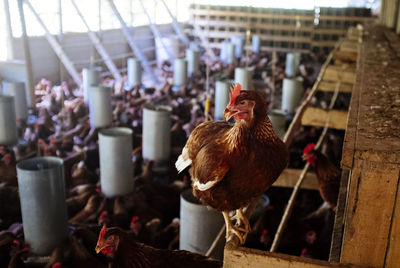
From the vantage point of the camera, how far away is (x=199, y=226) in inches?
109

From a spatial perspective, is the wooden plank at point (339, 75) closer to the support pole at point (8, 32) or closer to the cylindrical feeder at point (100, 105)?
the cylindrical feeder at point (100, 105)

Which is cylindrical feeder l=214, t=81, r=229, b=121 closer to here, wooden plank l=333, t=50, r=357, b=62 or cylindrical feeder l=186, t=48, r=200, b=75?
wooden plank l=333, t=50, r=357, b=62

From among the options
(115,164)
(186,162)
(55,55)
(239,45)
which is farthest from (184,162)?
(239,45)

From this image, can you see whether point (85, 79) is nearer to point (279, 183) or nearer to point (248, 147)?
point (279, 183)

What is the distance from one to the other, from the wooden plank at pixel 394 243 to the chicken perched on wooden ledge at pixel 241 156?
431mm

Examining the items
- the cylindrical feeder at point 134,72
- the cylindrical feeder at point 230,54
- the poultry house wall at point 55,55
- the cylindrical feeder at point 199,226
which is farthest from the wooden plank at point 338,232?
the cylindrical feeder at point 230,54

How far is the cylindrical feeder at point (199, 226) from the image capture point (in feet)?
8.95

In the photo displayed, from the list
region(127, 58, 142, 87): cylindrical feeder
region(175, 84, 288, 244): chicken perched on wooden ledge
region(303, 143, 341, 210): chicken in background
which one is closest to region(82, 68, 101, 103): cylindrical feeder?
region(127, 58, 142, 87): cylindrical feeder

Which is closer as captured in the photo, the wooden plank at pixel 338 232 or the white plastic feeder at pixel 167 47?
the wooden plank at pixel 338 232

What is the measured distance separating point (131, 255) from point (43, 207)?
1.58 m

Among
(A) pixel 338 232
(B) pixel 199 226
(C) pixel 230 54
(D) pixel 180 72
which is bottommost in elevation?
(B) pixel 199 226

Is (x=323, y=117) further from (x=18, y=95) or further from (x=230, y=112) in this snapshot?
(x=18, y=95)

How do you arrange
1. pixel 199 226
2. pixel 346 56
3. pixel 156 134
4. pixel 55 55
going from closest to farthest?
pixel 199 226 → pixel 156 134 → pixel 346 56 → pixel 55 55

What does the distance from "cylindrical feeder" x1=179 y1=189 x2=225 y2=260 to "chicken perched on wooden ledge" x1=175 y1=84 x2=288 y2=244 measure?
1.18 metres
